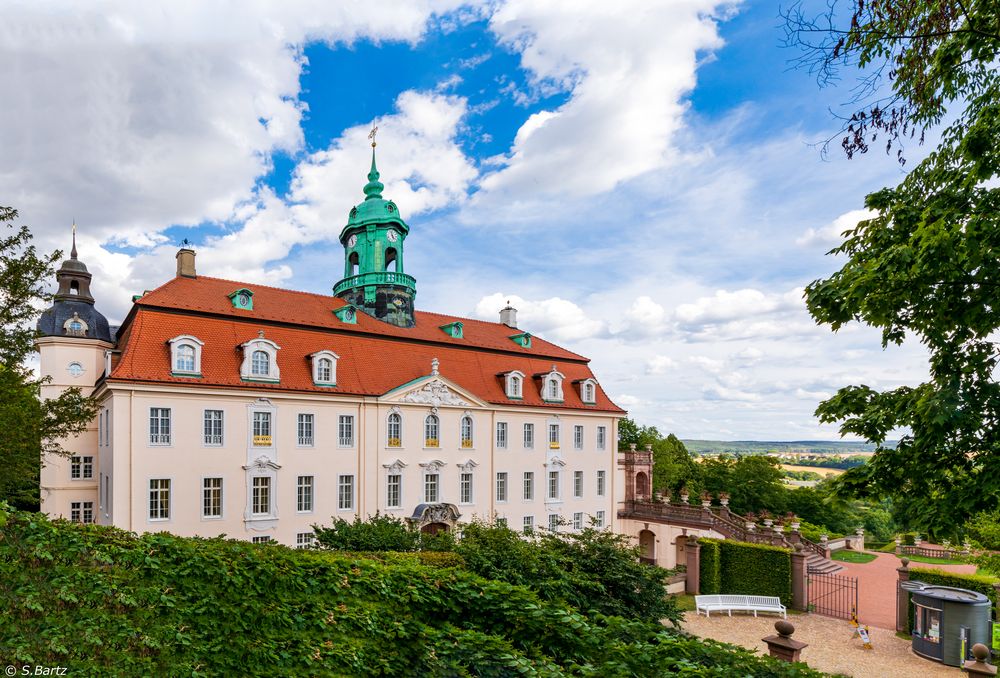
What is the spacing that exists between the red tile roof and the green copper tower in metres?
1.28

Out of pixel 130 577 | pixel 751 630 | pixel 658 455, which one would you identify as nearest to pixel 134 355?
pixel 130 577

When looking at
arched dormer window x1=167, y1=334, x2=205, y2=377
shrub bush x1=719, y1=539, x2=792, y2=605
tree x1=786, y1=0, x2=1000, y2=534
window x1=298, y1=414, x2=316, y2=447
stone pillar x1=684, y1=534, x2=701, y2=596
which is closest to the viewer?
tree x1=786, y1=0, x2=1000, y2=534

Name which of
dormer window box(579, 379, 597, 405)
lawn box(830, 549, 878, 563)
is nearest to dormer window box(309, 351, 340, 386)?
dormer window box(579, 379, 597, 405)

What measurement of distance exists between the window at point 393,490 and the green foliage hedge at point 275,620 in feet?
56.3

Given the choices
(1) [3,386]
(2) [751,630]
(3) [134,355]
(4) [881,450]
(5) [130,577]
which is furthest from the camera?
(3) [134,355]

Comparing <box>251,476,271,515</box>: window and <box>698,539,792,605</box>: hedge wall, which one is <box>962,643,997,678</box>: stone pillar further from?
<box>251,476,271,515</box>: window

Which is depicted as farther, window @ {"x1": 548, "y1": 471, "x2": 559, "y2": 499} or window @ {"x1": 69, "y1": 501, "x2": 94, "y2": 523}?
window @ {"x1": 548, "y1": 471, "x2": 559, "y2": 499}

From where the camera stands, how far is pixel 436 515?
25391 millimetres

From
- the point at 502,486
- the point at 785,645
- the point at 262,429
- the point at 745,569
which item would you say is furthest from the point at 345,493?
the point at 785,645

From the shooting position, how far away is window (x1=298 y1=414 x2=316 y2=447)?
78.7ft

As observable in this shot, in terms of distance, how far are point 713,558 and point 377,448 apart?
1677 cm

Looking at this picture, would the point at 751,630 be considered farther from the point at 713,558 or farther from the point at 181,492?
the point at 181,492

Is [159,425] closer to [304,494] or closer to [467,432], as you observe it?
[304,494]

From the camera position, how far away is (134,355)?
818 inches
